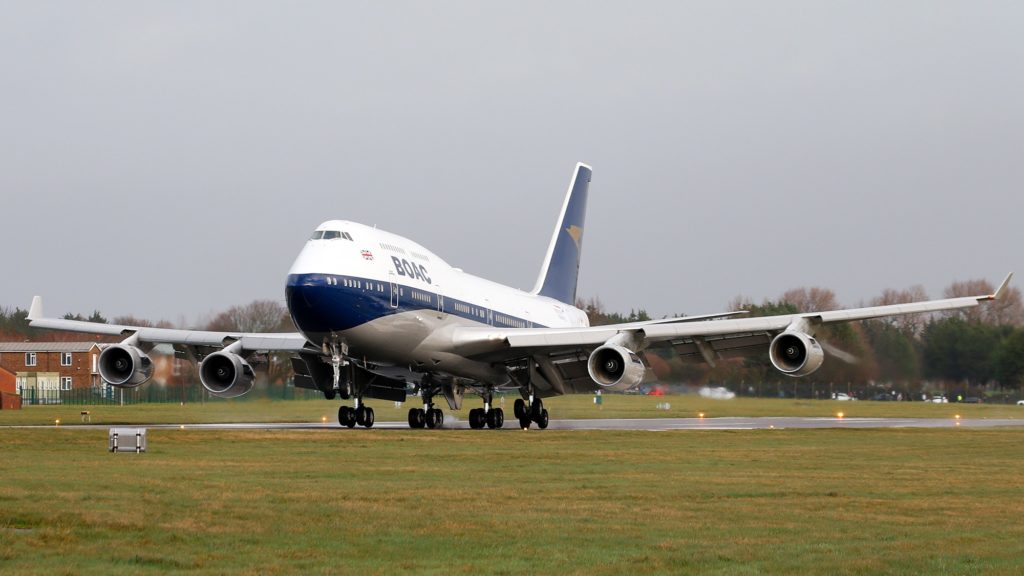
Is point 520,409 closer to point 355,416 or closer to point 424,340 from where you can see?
point 424,340

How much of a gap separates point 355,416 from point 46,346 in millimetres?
65679

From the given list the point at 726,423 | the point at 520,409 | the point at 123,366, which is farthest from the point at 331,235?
the point at 726,423

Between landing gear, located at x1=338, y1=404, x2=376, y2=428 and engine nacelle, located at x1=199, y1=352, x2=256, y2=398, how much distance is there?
3942 millimetres

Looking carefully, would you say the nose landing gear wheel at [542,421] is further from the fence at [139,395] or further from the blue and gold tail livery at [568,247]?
the blue and gold tail livery at [568,247]

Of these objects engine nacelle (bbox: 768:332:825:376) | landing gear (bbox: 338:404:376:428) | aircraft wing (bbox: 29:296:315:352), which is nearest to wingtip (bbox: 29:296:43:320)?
aircraft wing (bbox: 29:296:315:352)

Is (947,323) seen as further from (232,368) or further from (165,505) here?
(165,505)

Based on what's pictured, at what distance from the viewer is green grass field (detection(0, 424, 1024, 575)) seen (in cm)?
1420

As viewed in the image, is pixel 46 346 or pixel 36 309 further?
pixel 46 346

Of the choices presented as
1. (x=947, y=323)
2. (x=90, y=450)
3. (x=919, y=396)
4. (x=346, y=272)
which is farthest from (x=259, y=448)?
(x=919, y=396)

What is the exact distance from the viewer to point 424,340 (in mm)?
41812

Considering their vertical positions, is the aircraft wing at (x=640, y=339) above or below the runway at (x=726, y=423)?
above

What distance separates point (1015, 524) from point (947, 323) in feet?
137

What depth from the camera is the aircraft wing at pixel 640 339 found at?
42125mm

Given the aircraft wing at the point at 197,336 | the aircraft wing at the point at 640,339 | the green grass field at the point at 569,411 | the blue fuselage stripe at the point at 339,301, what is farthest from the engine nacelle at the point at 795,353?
the green grass field at the point at 569,411
